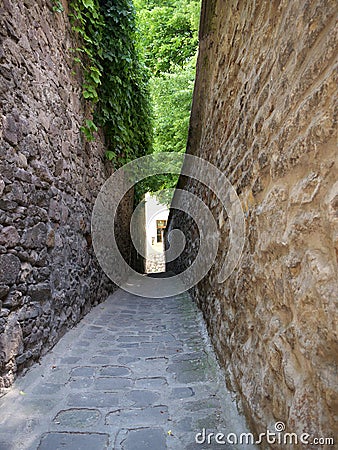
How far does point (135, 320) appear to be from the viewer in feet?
10.7

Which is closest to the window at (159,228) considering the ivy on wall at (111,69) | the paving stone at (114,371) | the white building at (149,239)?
the white building at (149,239)

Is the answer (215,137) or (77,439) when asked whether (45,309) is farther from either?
(215,137)

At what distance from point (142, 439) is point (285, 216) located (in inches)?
43.9

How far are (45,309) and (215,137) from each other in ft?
6.39

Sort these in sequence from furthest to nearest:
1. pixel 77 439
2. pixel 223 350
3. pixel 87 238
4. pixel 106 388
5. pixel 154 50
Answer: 1. pixel 154 50
2. pixel 87 238
3. pixel 223 350
4. pixel 106 388
5. pixel 77 439

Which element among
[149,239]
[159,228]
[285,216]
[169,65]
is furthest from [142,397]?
[159,228]

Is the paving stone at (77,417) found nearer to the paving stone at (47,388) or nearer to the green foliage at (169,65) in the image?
the paving stone at (47,388)

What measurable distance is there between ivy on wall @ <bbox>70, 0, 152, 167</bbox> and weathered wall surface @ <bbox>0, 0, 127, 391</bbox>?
0.22 m

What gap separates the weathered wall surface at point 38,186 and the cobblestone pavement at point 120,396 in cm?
22

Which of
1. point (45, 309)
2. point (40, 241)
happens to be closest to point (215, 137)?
point (40, 241)

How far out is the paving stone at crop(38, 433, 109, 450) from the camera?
1.30m

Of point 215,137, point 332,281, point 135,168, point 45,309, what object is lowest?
point 45,309

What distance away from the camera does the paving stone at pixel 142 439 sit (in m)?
1.31

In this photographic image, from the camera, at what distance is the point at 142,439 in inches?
53.6
